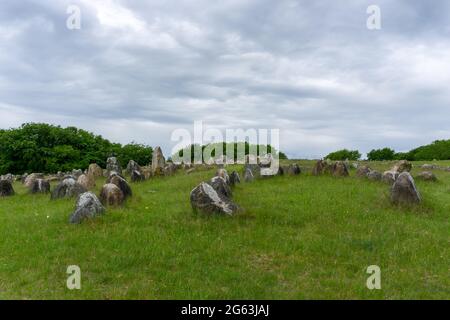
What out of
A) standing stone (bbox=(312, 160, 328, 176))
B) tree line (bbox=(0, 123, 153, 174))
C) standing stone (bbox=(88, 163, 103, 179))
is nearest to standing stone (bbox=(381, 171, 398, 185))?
standing stone (bbox=(312, 160, 328, 176))

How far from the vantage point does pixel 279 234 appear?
524 inches

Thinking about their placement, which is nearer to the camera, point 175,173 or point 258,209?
point 258,209

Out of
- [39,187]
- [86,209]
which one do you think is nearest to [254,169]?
[39,187]

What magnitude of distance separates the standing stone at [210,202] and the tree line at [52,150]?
4521cm

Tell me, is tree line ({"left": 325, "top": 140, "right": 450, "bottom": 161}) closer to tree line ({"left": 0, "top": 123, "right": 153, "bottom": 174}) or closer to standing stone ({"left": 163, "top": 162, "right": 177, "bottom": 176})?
tree line ({"left": 0, "top": 123, "right": 153, "bottom": 174})

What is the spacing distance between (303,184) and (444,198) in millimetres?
6561

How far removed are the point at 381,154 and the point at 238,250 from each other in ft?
170

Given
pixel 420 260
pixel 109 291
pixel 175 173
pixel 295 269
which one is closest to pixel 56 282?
pixel 109 291

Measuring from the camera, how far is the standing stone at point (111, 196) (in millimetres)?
17364

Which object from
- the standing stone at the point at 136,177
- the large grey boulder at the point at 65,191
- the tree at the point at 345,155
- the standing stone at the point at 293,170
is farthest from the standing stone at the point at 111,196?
the tree at the point at 345,155
